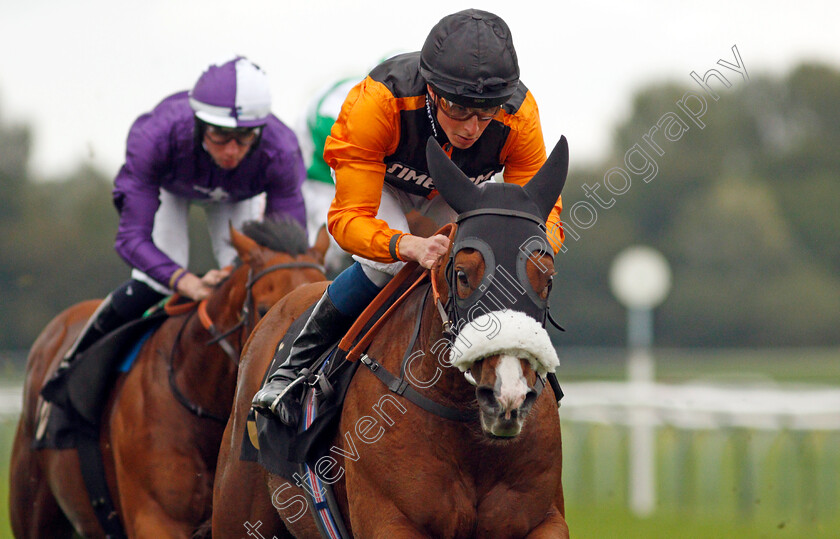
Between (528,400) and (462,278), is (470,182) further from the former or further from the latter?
(528,400)

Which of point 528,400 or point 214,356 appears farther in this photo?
point 214,356

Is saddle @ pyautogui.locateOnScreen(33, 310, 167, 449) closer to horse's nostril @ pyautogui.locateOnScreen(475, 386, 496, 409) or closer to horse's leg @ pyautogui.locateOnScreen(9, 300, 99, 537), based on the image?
horse's leg @ pyautogui.locateOnScreen(9, 300, 99, 537)

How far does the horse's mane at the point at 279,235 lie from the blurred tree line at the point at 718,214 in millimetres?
35028

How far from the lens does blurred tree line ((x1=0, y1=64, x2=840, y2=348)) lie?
147 feet

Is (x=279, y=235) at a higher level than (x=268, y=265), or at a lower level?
higher

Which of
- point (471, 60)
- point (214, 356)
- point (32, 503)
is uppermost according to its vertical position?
point (471, 60)

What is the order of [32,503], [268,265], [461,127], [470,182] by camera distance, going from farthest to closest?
[32,503], [268,265], [461,127], [470,182]

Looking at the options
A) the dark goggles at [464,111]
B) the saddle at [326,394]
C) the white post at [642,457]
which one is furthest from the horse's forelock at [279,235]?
the white post at [642,457]

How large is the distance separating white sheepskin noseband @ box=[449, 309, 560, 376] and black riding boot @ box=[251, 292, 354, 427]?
115 cm

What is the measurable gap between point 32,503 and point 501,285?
4.89m

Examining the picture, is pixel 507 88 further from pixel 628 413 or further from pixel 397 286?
pixel 628 413

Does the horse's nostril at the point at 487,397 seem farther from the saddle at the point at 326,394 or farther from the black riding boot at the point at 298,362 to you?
the black riding boot at the point at 298,362

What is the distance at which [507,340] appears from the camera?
3.34m

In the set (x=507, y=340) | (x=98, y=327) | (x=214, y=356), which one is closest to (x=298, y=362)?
(x=507, y=340)
